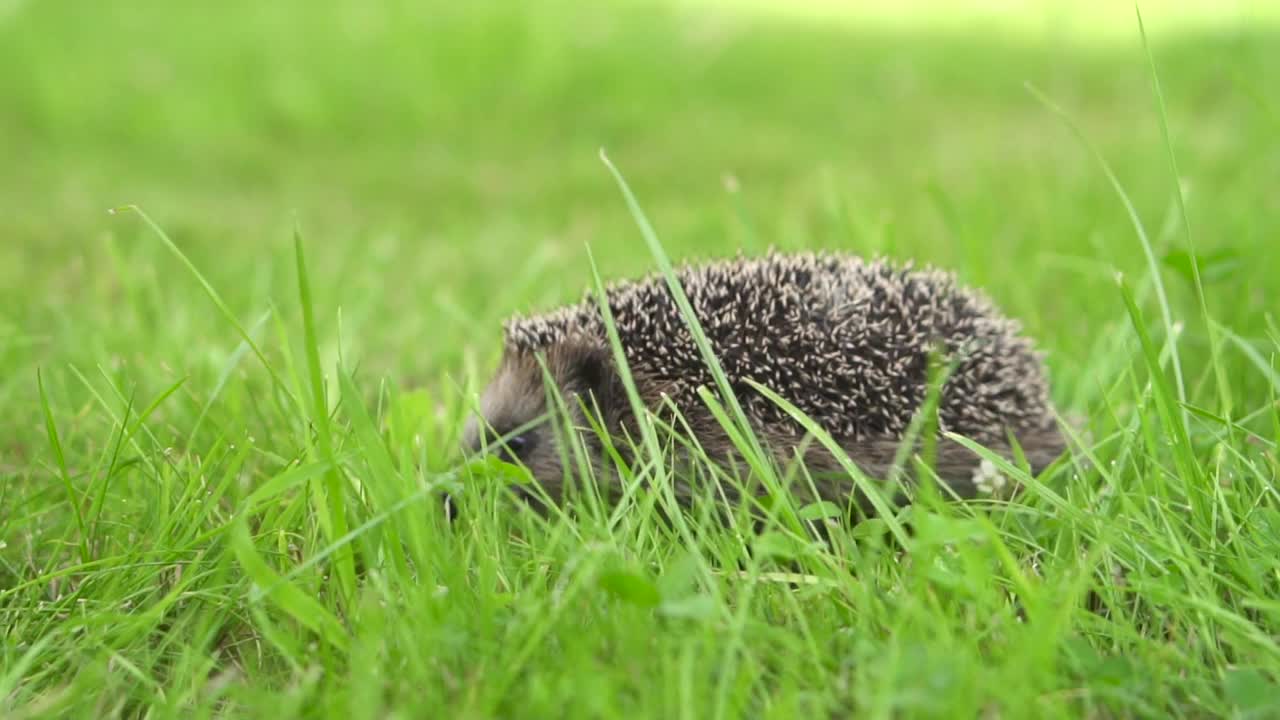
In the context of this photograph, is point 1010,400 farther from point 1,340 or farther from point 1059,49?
point 1059,49

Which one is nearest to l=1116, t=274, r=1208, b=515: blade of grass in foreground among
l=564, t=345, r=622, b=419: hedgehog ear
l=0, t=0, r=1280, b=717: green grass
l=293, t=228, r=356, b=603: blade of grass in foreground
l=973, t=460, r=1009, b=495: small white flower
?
l=0, t=0, r=1280, b=717: green grass

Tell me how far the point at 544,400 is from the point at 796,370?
3.15ft

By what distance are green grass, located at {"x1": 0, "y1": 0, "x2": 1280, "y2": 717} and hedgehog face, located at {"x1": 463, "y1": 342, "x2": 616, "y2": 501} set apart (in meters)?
0.16

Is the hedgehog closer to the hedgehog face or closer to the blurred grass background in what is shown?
the hedgehog face

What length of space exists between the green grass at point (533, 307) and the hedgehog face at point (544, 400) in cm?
16

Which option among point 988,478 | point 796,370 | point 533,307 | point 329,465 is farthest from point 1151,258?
point 533,307

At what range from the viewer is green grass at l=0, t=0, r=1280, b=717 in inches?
96.0

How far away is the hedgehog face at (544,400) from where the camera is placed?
4.04 metres

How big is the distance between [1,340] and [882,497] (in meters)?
4.13

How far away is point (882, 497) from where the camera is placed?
3.05 metres

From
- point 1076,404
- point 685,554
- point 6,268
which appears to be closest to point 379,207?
point 6,268

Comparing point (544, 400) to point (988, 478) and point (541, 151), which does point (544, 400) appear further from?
point (541, 151)

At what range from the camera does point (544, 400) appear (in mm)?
4117

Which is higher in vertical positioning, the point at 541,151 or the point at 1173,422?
the point at 541,151
